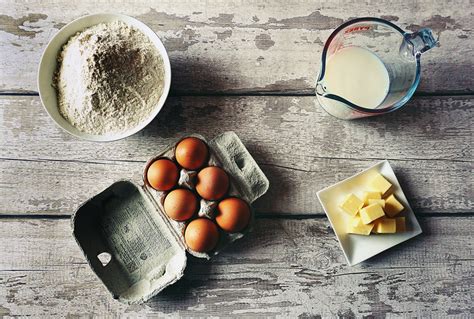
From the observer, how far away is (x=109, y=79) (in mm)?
902

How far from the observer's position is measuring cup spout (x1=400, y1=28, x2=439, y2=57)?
882 millimetres

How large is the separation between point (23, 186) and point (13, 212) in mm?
61

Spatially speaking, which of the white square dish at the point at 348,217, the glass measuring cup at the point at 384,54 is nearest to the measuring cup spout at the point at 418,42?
the glass measuring cup at the point at 384,54

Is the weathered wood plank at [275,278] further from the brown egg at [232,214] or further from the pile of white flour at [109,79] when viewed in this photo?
the pile of white flour at [109,79]

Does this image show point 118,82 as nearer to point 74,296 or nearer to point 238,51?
point 238,51

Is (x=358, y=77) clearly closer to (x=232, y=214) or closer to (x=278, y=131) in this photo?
(x=278, y=131)

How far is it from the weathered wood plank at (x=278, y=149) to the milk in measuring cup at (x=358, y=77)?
0.28ft

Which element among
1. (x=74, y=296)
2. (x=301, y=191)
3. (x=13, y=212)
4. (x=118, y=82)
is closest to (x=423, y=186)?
(x=301, y=191)

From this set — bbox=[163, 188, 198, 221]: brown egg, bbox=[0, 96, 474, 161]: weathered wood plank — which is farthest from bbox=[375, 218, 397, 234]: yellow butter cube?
bbox=[163, 188, 198, 221]: brown egg

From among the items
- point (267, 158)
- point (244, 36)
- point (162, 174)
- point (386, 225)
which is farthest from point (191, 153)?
point (386, 225)

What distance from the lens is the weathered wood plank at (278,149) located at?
1014 millimetres

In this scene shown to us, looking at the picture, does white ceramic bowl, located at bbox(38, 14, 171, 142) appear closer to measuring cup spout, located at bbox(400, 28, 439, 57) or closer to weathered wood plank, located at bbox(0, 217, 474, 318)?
weathered wood plank, located at bbox(0, 217, 474, 318)

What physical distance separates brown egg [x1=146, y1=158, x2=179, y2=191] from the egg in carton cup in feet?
0.04

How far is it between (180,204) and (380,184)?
43cm
